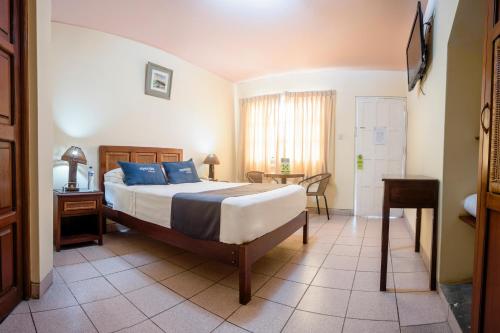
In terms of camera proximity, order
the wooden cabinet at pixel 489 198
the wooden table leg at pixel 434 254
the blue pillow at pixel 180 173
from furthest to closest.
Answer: the blue pillow at pixel 180 173
the wooden table leg at pixel 434 254
the wooden cabinet at pixel 489 198

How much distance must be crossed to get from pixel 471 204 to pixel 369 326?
3.45ft

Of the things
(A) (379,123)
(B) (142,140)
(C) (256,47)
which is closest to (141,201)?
(B) (142,140)

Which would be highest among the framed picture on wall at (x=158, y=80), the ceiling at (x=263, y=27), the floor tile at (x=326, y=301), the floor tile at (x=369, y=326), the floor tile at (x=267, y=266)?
the ceiling at (x=263, y=27)

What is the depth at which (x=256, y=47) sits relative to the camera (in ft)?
12.5

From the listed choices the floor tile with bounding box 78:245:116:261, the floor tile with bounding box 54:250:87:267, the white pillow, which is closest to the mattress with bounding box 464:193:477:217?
the floor tile with bounding box 78:245:116:261

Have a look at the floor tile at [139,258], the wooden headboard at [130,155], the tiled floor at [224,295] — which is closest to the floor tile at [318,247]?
the tiled floor at [224,295]

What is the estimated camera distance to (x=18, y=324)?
1437 mm

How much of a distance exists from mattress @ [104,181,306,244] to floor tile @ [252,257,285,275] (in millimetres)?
401

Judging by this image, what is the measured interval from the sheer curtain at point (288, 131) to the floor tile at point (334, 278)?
2.77m

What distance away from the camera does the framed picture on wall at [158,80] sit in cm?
388

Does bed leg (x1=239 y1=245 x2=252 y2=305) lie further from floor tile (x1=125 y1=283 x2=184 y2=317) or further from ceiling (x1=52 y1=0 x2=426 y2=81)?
ceiling (x1=52 y1=0 x2=426 y2=81)

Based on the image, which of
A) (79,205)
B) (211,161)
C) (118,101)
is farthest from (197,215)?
(211,161)

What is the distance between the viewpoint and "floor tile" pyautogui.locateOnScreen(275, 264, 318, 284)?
208cm

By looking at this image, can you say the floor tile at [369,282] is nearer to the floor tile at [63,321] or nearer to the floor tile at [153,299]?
the floor tile at [153,299]
